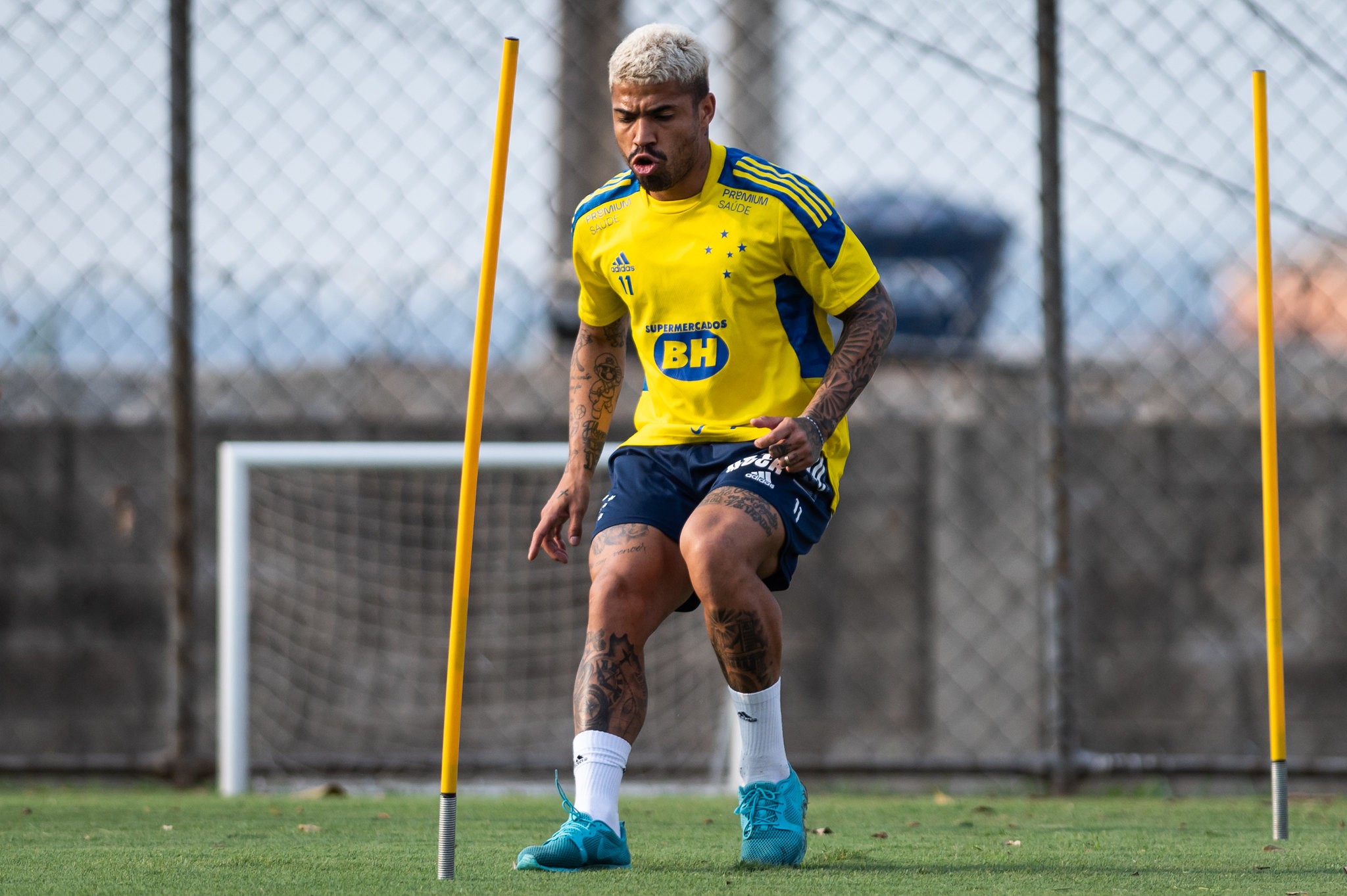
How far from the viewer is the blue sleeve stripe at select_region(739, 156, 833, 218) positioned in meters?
2.90

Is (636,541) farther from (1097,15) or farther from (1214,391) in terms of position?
(1214,391)

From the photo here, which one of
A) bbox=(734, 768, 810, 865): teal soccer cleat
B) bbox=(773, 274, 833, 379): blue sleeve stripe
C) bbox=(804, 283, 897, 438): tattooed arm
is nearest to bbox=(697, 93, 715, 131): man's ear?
bbox=(773, 274, 833, 379): blue sleeve stripe

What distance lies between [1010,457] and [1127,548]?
2.41 ft

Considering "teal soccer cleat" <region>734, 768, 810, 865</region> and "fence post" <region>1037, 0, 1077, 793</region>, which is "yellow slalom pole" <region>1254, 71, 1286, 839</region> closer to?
"teal soccer cleat" <region>734, 768, 810, 865</region>

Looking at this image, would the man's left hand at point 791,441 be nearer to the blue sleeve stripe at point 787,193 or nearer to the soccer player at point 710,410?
the soccer player at point 710,410

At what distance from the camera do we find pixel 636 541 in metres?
2.81

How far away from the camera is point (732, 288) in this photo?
284cm

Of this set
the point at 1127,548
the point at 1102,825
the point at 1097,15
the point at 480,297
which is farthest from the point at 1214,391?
the point at 480,297

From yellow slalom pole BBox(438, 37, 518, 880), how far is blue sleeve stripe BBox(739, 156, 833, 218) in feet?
1.80

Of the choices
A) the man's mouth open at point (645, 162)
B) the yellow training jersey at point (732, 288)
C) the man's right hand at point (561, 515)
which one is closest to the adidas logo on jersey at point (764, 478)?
the yellow training jersey at point (732, 288)

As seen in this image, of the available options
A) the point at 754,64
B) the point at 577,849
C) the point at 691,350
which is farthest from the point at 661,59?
the point at 754,64

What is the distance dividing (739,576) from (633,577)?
231mm

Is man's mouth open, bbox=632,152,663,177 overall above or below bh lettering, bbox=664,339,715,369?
above

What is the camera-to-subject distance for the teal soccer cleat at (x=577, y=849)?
8.40 ft
